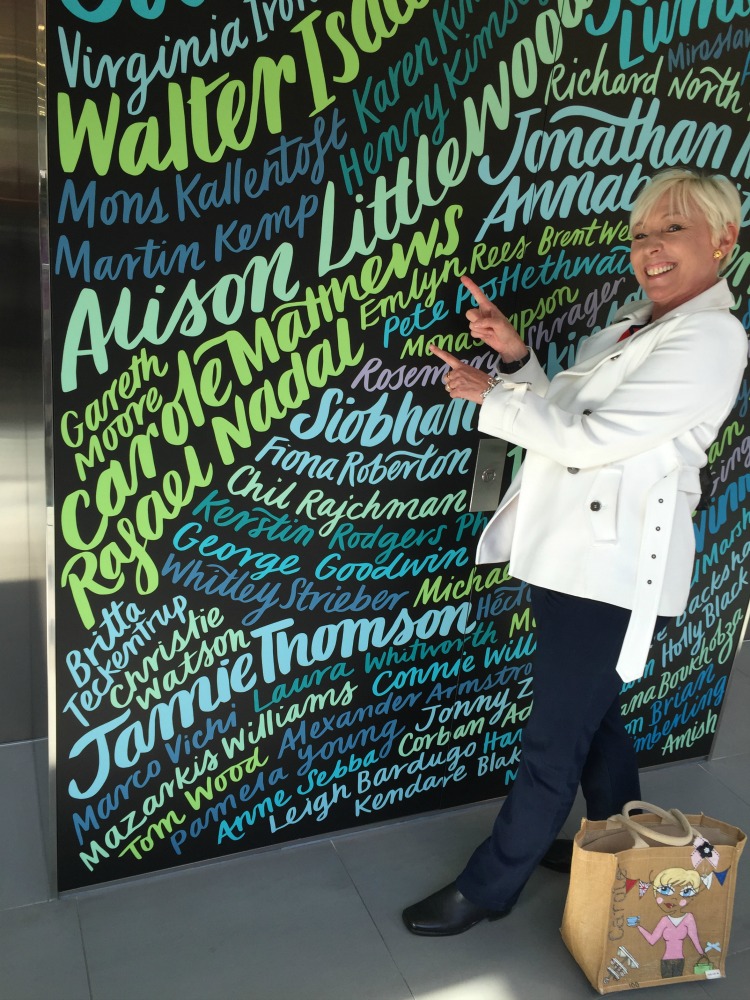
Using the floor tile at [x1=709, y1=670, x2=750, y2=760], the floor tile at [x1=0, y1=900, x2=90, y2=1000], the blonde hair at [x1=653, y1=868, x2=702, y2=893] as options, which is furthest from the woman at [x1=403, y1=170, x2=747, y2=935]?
the floor tile at [x1=709, y1=670, x2=750, y2=760]

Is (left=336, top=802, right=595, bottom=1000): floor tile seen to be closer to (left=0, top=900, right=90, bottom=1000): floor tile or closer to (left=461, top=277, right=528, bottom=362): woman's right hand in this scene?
(left=0, top=900, right=90, bottom=1000): floor tile

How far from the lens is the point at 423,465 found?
2.30 meters

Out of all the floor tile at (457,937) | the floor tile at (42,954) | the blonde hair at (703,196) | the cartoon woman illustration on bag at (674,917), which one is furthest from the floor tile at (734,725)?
the floor tile at (42,954)

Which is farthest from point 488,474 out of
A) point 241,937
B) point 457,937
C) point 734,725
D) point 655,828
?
point 734,725

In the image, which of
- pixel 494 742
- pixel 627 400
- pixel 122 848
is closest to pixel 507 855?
pixel 494 742

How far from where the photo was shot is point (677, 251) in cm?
191

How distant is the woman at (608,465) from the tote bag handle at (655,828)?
14 centimetres

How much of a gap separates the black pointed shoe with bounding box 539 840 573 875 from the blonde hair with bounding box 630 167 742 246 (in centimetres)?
167

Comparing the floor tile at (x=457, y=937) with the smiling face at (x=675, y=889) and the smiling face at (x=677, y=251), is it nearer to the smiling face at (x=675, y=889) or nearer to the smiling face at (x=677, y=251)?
the smiling face at (x=675, y=889)

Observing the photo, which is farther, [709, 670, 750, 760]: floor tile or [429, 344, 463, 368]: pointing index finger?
[709, 670, 750, 760]: floor tile

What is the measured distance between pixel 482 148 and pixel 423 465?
0.77 metres

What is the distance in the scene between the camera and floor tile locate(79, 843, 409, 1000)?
2.02 metres

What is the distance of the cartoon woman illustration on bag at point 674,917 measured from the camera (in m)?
2.05

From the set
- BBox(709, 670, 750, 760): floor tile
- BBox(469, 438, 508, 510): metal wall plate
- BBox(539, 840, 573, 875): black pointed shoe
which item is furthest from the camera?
BBox(709, 670, 750, 760): floor tile
